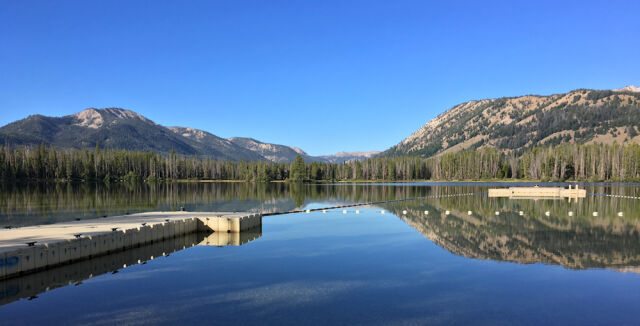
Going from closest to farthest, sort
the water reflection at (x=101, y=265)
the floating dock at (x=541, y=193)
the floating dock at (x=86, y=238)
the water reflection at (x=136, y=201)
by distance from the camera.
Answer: the water reflection at (x=101, y=265) < the floating dock at (x=86, y=238) < the water reflection at (x=136, y=201) < the floating dock at (x=541, y=193)

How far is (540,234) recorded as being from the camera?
108ft

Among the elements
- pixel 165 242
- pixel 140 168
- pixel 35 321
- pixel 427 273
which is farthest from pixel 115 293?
pixel 140 168

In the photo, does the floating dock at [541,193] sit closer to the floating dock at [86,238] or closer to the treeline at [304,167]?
the floating dock at [86,238]

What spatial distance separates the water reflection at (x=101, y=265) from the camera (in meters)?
17.2

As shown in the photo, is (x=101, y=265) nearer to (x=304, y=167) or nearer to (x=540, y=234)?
(x=540, y=234)

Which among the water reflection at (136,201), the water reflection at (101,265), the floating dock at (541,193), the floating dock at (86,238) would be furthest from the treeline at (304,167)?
the water reflection at (101,265)

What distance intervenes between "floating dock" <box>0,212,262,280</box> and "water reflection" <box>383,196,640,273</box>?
1586cm

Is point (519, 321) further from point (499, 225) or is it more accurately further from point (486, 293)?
point (499, 225)

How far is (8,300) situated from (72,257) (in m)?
5.76

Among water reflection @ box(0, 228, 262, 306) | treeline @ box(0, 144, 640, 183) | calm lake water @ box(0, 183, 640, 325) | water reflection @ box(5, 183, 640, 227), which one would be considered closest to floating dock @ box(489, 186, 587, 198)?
water reflection @ box(5, 183, 640, 227)

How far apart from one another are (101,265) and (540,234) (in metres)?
30.1

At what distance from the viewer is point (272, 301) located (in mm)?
A: 16438

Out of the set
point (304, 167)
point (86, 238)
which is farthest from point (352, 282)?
point (304, 167)

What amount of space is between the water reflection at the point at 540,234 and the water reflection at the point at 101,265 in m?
15.6
